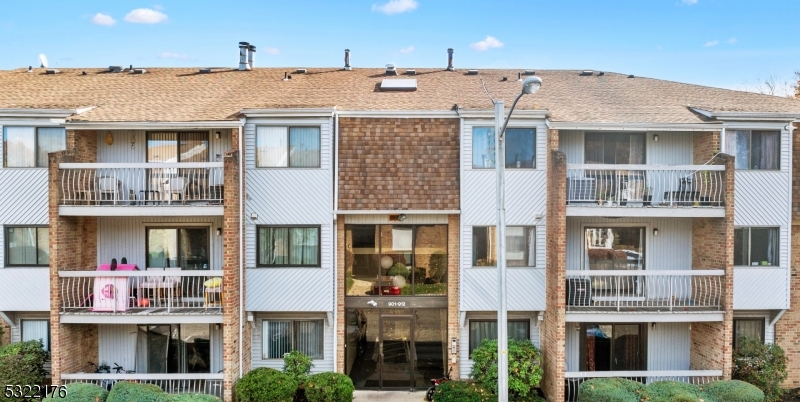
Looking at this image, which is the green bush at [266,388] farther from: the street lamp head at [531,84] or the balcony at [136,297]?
the street lamp head at [531,84]

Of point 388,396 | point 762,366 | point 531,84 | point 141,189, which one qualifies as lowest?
point 388,396

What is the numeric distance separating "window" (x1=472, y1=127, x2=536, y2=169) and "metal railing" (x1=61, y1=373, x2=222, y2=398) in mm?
8246

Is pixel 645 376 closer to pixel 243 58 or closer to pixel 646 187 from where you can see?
pixel 646 187

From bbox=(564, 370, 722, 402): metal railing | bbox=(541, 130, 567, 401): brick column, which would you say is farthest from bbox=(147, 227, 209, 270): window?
bbox=(564, 370, 722, 402): metal railing

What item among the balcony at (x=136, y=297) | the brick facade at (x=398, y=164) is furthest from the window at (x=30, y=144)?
the brick facade at (x=398, y=164)

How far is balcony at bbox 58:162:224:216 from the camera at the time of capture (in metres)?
11.7

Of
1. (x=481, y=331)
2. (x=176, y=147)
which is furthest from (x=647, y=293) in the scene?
(x=176, y=147)

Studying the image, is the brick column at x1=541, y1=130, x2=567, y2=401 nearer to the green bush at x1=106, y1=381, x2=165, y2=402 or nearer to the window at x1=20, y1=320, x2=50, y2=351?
the green bush at x1=106, y1=381, x2=165, y2=402

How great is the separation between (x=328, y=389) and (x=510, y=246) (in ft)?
18.5

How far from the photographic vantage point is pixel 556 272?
11750 millimetres

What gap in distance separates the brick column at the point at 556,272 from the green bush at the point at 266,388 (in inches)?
242

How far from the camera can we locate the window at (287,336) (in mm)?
12883

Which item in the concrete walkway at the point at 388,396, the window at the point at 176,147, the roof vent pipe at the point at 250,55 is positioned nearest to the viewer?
the concrete walkway at the point at 388,396

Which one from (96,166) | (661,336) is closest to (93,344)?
(96,166)
